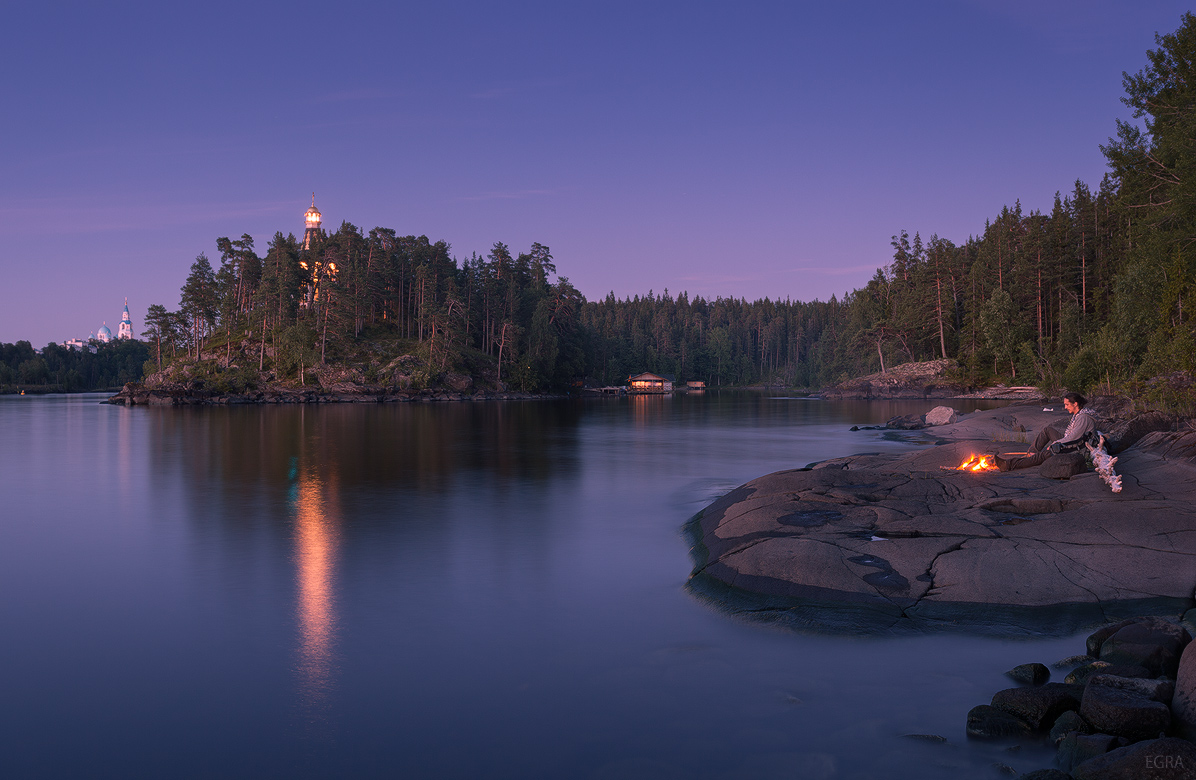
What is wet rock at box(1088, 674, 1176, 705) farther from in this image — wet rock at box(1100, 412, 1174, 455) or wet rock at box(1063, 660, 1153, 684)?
wet rock at box(1100, 412, 1174, 455)

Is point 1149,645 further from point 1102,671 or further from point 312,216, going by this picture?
point 312,216

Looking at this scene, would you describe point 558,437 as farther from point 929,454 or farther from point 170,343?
point 170,343

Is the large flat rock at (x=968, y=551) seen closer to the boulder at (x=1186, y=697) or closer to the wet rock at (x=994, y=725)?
the wet rock at (x=994, y=725)

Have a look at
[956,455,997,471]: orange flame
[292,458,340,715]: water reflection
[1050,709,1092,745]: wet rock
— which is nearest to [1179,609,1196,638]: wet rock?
[1050,709,1092,745]: wet rock

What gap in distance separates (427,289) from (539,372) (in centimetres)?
2405

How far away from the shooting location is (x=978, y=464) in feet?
56.3

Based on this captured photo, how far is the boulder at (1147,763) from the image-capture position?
17.7 ft

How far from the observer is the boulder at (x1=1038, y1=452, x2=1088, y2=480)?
50.0 feet

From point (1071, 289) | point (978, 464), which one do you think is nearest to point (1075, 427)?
point (978, 464)

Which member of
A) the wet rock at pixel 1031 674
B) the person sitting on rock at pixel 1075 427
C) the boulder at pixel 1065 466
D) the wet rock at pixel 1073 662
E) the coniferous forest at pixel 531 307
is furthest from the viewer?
the coniferous forest at pixel 531 307

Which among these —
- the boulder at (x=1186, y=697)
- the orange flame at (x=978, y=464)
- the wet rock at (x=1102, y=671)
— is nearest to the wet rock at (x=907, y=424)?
the orange flame at (x=978, y=464)

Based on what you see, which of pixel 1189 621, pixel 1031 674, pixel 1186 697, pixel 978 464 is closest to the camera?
pixel 1186 697

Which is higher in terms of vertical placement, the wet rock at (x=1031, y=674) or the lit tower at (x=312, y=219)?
the lit tower at (x=312, y=219)

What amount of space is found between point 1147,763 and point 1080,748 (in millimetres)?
752
